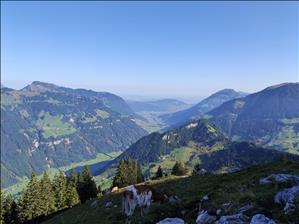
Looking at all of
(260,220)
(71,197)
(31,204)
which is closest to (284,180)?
(260,220)

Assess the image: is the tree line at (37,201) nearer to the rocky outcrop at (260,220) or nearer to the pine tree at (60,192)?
the pine tree at (60,192)

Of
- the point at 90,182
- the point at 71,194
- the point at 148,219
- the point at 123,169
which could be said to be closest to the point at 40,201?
the point at 71,194

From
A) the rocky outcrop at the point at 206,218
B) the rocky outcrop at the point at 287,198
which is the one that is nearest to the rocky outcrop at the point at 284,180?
the rocky outcrop at the point at 287,198

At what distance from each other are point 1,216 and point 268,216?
243ft

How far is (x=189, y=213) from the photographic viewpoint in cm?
2695

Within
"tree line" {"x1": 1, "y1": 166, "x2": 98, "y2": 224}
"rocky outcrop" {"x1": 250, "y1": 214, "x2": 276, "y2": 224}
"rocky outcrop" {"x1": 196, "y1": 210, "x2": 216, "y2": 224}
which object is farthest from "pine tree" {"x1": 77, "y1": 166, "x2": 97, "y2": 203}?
"rocky outcrop" {"x1": 250, "y1": 214, "x2": 276, "y2": 224}

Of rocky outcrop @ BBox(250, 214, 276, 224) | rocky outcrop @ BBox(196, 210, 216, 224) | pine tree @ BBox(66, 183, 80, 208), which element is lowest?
pine tree @ BBox(66, 183, 80, 208)

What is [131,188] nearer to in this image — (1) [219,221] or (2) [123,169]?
(1) [219,221]

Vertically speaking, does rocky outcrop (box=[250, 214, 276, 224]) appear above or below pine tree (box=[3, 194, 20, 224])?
above

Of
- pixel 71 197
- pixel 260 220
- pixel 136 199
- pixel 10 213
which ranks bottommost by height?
pixel 10 213

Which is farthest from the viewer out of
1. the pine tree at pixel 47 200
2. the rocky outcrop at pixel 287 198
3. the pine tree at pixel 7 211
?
the pine tree at pixel 7 211

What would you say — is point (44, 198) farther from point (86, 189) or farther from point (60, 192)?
point (86, 189)

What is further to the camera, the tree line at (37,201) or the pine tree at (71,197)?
the pine tree at (71,197)

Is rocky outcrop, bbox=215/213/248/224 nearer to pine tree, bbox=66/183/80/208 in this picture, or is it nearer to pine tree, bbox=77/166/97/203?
pine tree, bbox=66/183/80/208
